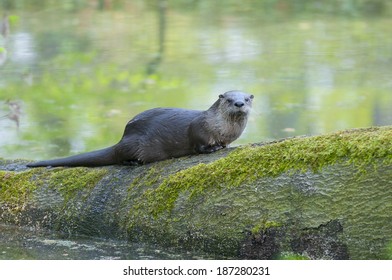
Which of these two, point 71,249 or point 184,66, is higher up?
point 71,249

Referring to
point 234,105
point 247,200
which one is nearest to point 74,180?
point 234,105

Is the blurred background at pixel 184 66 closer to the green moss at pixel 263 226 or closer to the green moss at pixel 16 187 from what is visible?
the green moss at pixel 16 187

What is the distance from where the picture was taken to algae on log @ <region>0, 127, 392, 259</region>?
376 cm

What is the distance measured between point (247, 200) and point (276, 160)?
25 cm

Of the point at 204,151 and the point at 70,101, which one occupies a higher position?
the point at 204,151

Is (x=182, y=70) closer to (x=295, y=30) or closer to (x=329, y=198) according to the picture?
(x=295, y=30)

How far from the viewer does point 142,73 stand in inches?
469

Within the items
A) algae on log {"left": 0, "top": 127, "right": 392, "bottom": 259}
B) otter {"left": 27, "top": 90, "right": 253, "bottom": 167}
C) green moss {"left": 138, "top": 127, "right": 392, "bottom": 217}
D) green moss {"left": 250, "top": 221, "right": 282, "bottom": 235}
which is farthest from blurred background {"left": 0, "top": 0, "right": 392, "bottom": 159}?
green moss {"left": 250, "top": 221, "right": 282, "bottom": 235}

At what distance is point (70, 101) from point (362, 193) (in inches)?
285

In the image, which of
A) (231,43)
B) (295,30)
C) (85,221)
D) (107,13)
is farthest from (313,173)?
(107,13)

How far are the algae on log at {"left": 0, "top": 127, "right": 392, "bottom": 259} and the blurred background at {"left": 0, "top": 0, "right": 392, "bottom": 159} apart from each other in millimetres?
2008

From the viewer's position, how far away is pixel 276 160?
403cm

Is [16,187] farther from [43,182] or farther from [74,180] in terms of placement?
[74,180]

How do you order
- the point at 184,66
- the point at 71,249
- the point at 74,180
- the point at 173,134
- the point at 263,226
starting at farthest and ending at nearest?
the point at 184,66
the point at 173,134
the point at 74,180
the point at 71,249
the point at 263,226
